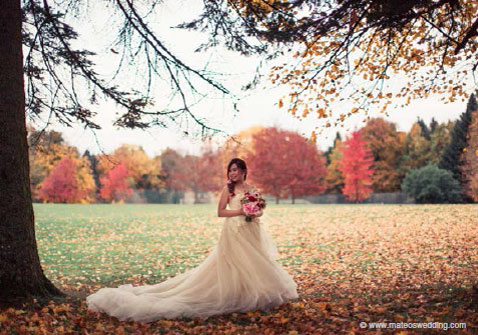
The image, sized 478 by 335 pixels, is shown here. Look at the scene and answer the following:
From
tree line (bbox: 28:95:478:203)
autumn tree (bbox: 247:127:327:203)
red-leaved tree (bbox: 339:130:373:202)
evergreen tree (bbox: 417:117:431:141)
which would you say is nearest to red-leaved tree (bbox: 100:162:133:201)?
tree line (bbox: 28:95:478:203)

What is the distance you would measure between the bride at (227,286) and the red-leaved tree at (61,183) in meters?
45.5

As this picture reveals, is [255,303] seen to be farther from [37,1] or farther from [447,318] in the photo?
[37,1]

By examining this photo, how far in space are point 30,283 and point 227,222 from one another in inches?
108

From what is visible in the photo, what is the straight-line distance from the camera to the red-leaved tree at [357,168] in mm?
45188

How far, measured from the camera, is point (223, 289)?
573 centimetres

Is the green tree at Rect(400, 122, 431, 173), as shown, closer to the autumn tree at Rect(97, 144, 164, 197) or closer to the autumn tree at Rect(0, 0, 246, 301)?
the autumn tree at Rect(97, 144, 164, 197)

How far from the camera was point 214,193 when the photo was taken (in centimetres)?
6159

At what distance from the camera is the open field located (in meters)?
5.11

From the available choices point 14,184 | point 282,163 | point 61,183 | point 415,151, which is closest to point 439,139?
point 415,151

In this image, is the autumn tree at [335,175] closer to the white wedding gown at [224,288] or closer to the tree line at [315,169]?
the tree line at [315,169]

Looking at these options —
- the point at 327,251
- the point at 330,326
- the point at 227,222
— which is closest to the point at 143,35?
the point at 227,222

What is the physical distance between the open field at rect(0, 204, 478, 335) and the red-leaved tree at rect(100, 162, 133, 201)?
3721 centimetres

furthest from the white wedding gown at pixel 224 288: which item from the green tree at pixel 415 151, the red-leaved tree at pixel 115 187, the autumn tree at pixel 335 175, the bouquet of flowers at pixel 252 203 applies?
the red-leaved tree at pixel 115 187

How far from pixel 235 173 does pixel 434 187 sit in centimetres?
3679
